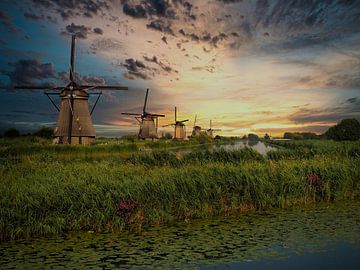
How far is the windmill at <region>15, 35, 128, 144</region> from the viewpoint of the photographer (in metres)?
32.0

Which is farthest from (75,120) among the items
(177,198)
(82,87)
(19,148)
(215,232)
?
(215,232)

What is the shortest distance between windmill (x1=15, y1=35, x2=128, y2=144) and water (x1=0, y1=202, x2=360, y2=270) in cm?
2546

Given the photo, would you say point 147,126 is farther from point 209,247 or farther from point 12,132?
point 209,247

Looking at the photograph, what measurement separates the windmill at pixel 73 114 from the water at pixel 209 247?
25462mm

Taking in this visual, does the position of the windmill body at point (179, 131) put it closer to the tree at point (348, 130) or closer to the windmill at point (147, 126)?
the windmill at point (147, 126)

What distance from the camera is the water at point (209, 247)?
5965 millimetres

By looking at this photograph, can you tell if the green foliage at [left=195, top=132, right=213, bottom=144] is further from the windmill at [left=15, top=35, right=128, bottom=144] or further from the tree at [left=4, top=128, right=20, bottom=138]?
the windmill at [left=15, top=35, right=128, bottom=144]

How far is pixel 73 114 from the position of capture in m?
32.1

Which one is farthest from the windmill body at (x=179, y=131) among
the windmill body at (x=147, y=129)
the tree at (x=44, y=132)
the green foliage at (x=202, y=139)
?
the tree at (x=44, y=132)

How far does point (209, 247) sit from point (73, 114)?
27.8 meters

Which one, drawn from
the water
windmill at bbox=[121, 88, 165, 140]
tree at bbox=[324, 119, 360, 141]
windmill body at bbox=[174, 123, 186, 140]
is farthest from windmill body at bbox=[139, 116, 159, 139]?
the water

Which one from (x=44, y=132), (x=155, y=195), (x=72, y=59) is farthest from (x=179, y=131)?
(x=155, y=195)

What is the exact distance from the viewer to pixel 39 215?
26.8ft

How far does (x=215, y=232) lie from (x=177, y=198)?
1946 millimetres
